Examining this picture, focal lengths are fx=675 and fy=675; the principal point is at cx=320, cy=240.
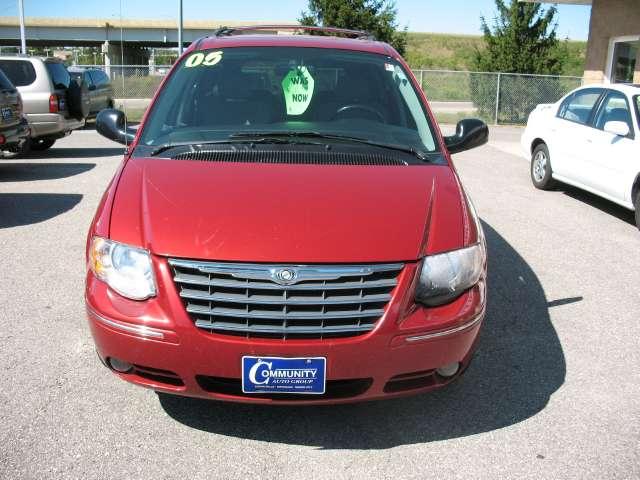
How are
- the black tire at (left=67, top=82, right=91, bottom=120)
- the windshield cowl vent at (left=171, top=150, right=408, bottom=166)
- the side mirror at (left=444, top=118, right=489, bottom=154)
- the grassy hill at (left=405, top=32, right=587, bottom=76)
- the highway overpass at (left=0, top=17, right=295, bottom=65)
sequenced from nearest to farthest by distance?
1. the windshield cowl vent at (left=171, top=150, right=408, bottom=166)
2. the side mirror at (left=444, top=118, right=489, bottom=154)
3. the black tire at (left=67, top=82, right=91, bottom=120)
4. the highway overpass at (left=0, top=17, right=295, bottom=65)
5. the grassy hill at (left=405, top=32, right=587, bottom=76)

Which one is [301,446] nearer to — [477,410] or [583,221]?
[477,410]

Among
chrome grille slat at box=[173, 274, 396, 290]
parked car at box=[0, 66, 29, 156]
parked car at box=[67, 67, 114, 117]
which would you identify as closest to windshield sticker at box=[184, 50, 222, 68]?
chrome grille slat at box=[173, 274, 396, 290]

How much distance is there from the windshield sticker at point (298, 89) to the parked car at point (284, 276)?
0.59 meters

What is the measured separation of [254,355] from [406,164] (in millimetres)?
1436

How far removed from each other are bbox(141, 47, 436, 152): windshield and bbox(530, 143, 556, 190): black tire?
587cm

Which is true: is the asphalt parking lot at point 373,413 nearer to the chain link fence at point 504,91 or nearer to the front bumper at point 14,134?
the front bumper at point 14,134

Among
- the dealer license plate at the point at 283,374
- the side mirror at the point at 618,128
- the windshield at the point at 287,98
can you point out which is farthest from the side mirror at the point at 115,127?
the side mirror at the point at 618,128

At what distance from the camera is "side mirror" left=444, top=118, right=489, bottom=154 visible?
4.51 metres

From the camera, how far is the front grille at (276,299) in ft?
8.97

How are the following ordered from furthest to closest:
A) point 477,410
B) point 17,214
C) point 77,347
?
point 17,214
point 77,347
point 477,410

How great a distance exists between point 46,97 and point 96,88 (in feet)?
19.6

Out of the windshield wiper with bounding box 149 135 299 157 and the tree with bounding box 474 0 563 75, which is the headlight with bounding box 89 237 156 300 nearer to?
the windshield wiper with bounding box 149 135 299 157

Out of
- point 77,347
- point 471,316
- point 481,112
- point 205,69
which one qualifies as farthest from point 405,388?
point 481,112

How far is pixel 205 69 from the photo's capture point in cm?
430
